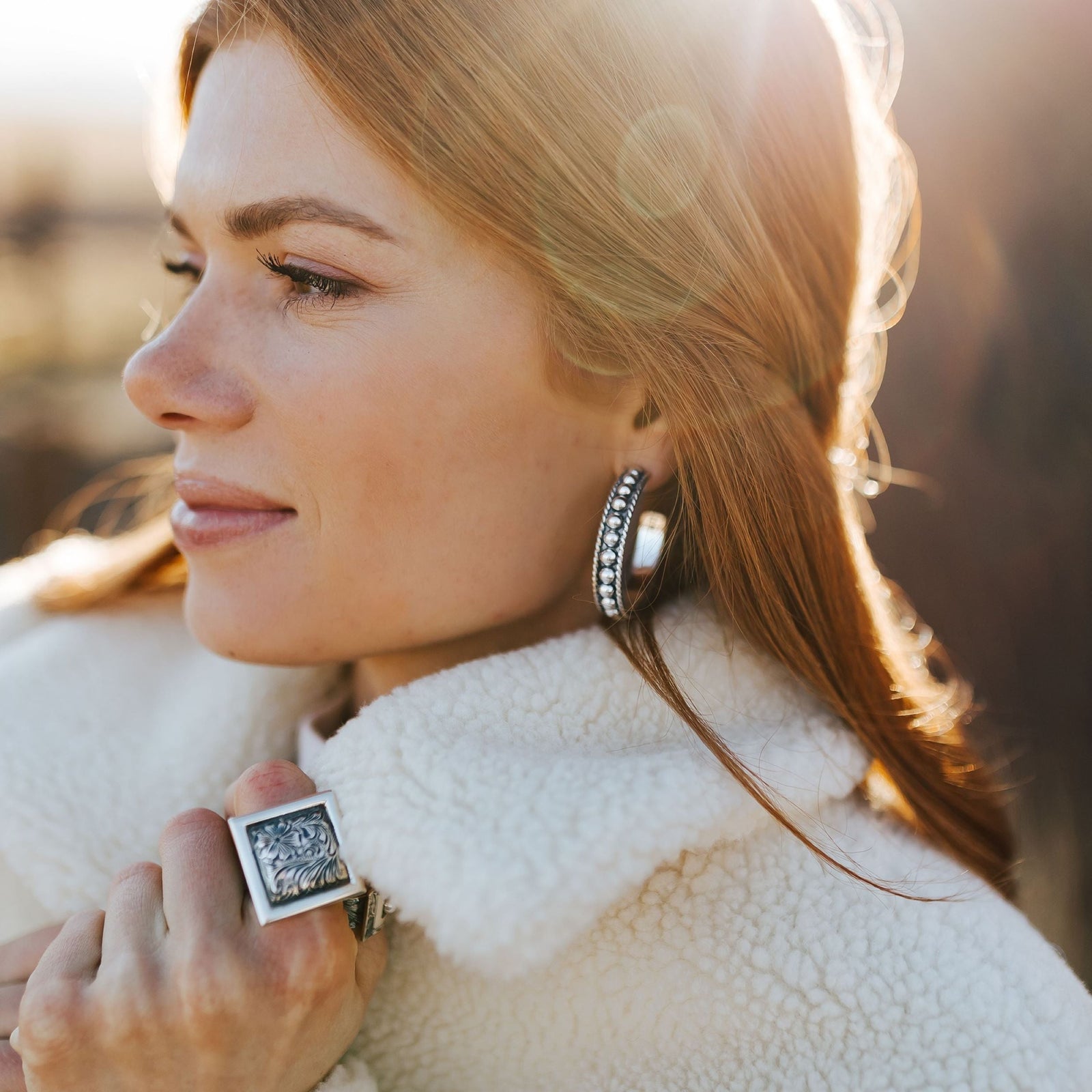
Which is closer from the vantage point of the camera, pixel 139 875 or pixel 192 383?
pixel 139 875

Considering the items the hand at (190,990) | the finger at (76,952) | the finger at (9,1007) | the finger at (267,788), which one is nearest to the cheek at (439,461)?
the finger at (267,788)

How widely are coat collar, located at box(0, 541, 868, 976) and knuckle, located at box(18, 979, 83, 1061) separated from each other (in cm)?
32

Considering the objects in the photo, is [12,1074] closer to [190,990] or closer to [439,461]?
[190,990]

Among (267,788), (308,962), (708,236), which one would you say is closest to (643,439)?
(708,236)

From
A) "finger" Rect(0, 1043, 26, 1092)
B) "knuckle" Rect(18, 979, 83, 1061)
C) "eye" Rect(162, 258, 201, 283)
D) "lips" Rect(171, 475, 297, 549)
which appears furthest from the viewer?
"eye" Rect(162, 258, 201, 283)

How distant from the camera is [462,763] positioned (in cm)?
111

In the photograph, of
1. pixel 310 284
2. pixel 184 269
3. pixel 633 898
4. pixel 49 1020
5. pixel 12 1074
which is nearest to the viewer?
pixel 49 1020

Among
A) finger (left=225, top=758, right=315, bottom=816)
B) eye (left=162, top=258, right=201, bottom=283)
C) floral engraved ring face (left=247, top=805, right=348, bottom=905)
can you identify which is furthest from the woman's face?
floral engraved ring face (left=247, top=805, right=348, bottom=905)

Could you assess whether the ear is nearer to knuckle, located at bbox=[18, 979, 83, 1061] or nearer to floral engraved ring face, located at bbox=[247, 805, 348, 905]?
floral engraved ring face, located at bbox=[247, 805, 348, 905]

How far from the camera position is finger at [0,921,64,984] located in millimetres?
1182

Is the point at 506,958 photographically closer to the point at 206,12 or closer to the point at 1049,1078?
the point at 1049,1078

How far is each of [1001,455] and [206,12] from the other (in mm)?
1937

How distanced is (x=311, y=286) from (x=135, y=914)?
32.7 inches

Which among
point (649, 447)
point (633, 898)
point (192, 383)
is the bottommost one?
point (633, 898)
